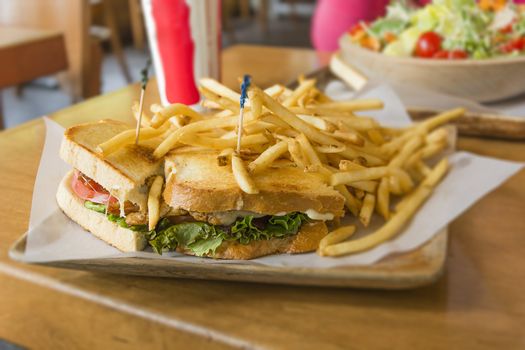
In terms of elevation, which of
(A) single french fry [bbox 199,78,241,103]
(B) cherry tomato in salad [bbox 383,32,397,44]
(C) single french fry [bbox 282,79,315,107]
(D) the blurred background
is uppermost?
(B) cherry tomato in salad [bbox 383,32,397,44]

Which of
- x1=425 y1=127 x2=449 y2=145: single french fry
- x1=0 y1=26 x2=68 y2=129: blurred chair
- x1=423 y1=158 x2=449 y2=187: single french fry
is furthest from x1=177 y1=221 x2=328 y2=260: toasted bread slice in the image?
x1=0 y1=26 x2=68 y2=129: blurred chair

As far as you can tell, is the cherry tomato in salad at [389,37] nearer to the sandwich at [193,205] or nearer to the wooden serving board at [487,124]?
the wooden serving board at [487,124]

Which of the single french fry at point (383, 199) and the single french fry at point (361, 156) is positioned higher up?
the single french fry at point (361, 156)

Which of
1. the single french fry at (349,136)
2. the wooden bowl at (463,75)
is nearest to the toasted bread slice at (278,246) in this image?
the single french fry at (349,136)

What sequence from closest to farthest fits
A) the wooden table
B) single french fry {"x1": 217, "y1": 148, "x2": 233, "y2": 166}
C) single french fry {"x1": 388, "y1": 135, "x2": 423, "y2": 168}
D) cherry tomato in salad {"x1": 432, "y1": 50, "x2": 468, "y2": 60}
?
the wooden table → single french fry {"x1": 217, "y1": 148, "x2": 233, "y2": 166} → single french fry {"x1": 388, "y1": 135, "x2": 423, "y2": 168} → cherry tomato in salad {"x1": 432, "y1": 50, "x2": 468, "y2": 60}

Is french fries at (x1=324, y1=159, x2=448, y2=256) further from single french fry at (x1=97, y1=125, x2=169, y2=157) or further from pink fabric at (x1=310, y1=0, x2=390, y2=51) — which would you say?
pink fabric at (x1=310, y1=0, x2=390, y2=51)

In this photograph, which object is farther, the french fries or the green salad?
the green salad

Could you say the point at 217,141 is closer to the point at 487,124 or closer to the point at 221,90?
the point at 221,90

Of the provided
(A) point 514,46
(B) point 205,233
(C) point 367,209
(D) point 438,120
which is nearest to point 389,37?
(A) point 514,46

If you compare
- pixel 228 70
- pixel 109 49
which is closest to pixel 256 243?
pixel 228 70
